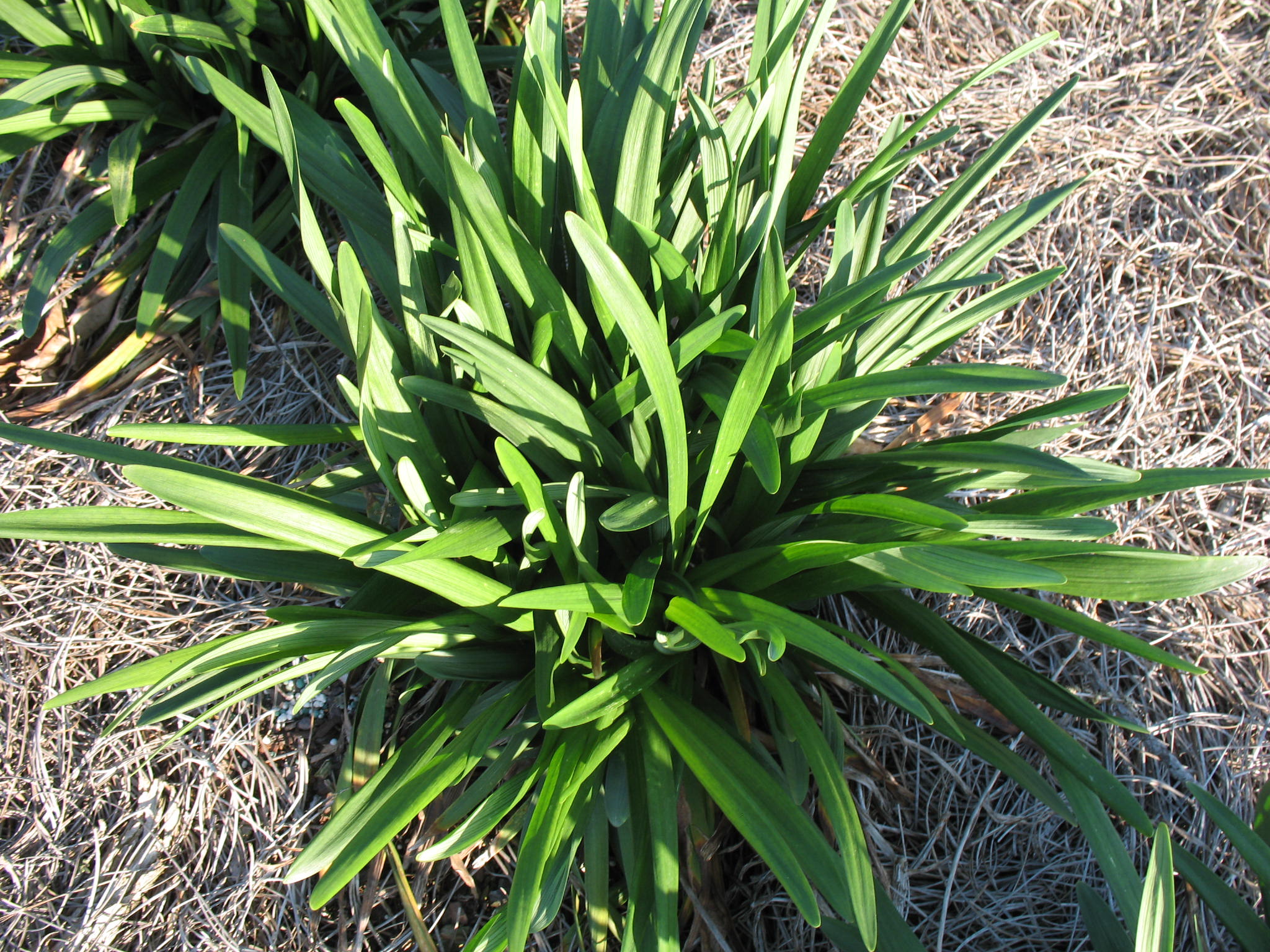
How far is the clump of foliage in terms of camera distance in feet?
4.19

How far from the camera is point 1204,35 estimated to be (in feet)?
4.82

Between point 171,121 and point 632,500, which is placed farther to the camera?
point 171,121

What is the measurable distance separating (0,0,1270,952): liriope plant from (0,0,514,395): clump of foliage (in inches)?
11.0

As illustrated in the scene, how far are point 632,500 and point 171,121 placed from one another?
3.74ft

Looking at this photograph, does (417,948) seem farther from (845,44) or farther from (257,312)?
(845,44)

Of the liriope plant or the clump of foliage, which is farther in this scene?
the clump of foliage

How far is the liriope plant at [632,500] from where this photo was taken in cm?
82

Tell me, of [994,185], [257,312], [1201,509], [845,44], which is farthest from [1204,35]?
[257,312]

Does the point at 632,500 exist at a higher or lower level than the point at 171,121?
lower

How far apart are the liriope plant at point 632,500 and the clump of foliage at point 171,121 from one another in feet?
0.92

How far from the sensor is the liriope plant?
32.2 inches

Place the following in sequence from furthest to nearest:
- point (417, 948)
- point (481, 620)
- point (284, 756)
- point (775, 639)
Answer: point (284, 756), point (417, 948), point (481, 620), point (775, 639)

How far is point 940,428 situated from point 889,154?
0.45 meters

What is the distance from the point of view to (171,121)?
1445 millimetres
